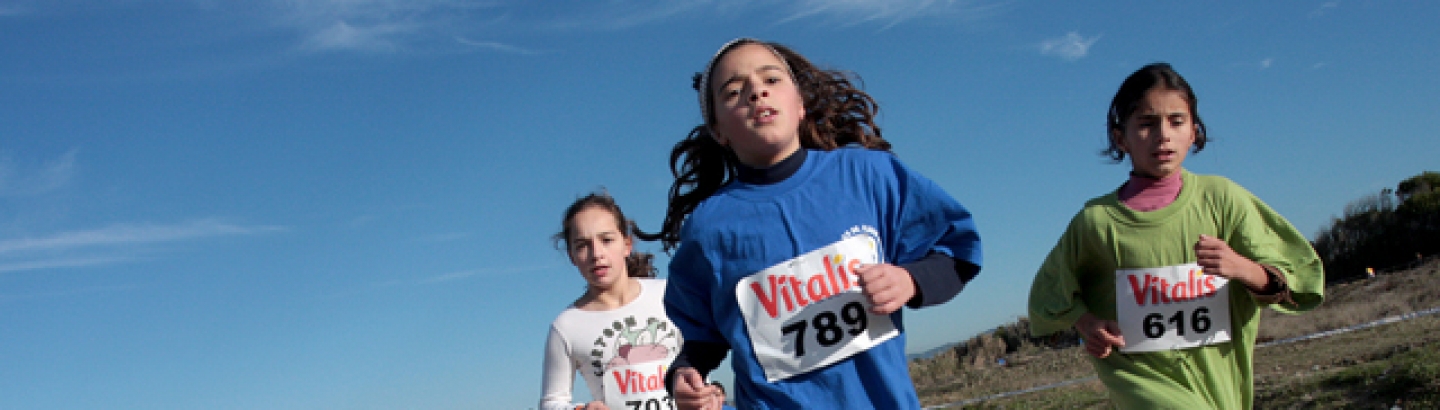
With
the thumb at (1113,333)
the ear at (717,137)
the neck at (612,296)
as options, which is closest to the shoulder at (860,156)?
the ear at (717,137)

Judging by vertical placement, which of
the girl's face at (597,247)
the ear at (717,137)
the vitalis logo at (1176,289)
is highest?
the girl's face at (597,247)

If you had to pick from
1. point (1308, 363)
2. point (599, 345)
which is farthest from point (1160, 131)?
point (1308, 363)

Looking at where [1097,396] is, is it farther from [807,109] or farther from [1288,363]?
[807,109]

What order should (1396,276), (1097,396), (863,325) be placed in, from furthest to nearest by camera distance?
1. (1396,276)
2. (1097,396)
3. (863,325)

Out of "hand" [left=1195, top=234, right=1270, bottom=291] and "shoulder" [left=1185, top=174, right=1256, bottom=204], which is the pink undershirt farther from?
"hand" [left=1195, top=234, right=1270, bottom=291]

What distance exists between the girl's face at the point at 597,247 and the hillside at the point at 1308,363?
253 cm

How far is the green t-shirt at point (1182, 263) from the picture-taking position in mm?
4383

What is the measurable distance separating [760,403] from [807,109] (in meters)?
1.13

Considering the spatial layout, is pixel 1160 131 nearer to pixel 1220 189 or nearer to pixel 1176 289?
pixel 1220 189

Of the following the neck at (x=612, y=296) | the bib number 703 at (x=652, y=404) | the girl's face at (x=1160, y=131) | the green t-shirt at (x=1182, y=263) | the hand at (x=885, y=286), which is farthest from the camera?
the neck at (x=612, y=296)

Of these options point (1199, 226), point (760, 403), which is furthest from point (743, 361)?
point (1199, 226)

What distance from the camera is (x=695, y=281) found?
335 cm

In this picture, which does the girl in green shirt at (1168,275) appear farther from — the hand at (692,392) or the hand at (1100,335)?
the hand at (692,392)

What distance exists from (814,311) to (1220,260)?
188cm
